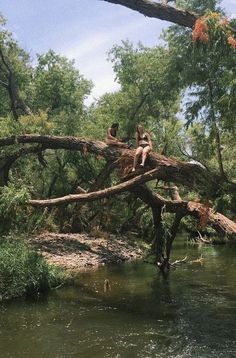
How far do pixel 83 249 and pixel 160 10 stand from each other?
13.5 meters

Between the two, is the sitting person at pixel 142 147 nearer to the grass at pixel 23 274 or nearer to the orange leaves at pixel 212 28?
the orange leaves at pixel 212 28

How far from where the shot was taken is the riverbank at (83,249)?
2048 cm

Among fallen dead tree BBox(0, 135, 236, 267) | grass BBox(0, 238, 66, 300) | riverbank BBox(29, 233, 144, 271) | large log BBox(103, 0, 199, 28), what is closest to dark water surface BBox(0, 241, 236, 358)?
grass BBox(0, 238, 66, 300)

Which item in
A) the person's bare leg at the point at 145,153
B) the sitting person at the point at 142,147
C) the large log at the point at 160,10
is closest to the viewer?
the large log at the point at 160,10

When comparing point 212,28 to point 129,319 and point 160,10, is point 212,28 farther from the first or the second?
point 129,319

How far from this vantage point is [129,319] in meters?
12.1

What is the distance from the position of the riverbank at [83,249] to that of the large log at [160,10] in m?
10.3

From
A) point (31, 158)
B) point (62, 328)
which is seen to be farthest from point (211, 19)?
point (31, 158)

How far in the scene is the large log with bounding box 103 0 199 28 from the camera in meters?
12.7

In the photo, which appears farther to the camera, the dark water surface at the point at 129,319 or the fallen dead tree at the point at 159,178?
the fallen dead tree at the point at 159,178

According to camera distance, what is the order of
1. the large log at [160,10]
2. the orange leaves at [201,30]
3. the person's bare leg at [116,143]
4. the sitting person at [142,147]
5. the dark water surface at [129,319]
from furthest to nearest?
the person's bare leg at [116,143], the sitting person at [142,147], the large log at [160,10], the orange leaves at [201,30], the dark water surface at [129,319]

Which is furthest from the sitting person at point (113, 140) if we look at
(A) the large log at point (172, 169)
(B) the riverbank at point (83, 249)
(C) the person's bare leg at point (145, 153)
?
(B) the riverbank at point (83, 249)

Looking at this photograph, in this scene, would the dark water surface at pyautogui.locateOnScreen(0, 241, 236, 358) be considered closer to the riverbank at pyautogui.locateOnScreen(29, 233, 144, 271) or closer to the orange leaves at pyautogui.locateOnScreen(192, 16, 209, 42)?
the riverbank at pyautogui.locateOnScreen(29, 233, 144, 271)

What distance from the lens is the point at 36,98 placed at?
4016 centimetres
